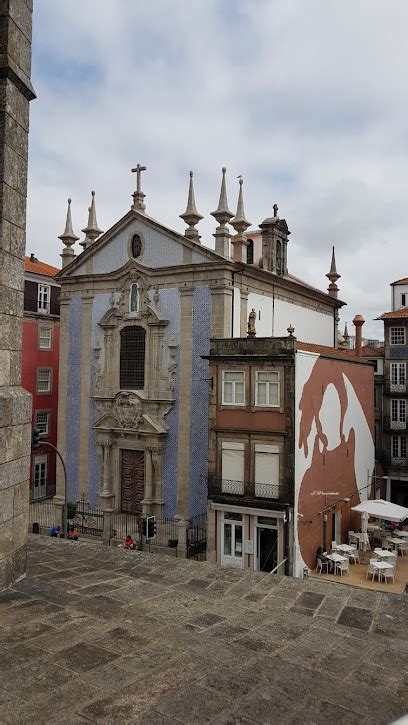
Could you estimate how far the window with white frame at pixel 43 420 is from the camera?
121 ft

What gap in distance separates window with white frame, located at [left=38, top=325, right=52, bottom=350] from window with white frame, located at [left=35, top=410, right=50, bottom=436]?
409 centimetres

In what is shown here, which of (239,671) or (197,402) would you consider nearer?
(239,671)

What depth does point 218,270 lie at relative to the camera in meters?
26.9

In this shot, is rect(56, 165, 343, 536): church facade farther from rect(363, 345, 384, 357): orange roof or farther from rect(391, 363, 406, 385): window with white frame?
rect(363, 345, 384, 357): orange roof

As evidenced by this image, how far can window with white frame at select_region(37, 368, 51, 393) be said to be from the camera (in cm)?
3744

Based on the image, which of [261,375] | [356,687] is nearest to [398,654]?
[356,687]

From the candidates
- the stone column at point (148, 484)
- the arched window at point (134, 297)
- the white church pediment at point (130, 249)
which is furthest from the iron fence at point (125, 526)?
the white church pediment at point (130, 249)

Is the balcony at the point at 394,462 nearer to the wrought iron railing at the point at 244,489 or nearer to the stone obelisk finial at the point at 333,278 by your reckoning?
the stone obelisk finial at the point at 333,278

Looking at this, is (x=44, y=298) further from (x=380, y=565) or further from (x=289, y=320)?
(x=380, y=565)

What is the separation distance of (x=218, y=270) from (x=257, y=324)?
11.9ft

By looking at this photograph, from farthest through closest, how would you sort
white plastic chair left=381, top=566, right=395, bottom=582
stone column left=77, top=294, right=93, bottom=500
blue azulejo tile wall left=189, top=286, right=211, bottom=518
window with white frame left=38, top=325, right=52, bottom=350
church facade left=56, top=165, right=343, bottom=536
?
window with white frame left=38, top=325, right=52, bottom=350 < stone column left=77, top=294, right=93, bottom=500 < church facade left=56, top=165, right=343, bottom=536 < blue azulejo tile wall left=189, top=286, right=211, bottom=518 < white plastic chair left=381, top=566, right=395, bottom=582

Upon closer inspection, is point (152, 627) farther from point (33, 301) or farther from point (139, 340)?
point (33, 301)

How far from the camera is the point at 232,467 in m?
22.9

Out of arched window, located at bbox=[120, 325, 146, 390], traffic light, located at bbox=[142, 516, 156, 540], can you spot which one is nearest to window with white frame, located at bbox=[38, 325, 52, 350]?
arched window, located at bbox=[120, 325, 146, 390]
